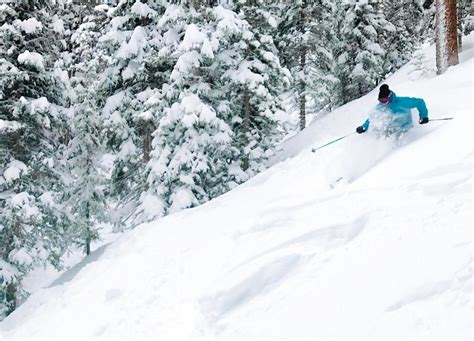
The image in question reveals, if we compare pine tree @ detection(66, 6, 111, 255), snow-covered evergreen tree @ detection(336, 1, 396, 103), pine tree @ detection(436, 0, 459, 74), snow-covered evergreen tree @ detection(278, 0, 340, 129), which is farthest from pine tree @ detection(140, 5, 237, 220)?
snow-covered evergreen tree @ detection(336, 1, 396, 103)

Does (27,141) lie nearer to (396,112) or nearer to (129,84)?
(129,84)

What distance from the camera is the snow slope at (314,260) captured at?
4773 mm

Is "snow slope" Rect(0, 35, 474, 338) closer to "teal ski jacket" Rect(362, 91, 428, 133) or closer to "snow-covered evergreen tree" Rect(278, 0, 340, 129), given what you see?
"teal ski jacket" Rect(362, 91, 428, 133)

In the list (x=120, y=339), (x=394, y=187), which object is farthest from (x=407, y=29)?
(x=120, y=339)

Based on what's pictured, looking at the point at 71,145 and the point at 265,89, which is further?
the point at 71,145

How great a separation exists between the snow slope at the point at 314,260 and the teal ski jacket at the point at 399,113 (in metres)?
0.28

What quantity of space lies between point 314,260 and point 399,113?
14.4 feet

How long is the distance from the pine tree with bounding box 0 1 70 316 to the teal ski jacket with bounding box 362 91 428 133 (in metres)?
9.96

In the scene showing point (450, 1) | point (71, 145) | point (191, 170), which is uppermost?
point (450, 1)

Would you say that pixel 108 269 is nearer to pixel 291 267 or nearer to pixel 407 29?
pixel 291 267

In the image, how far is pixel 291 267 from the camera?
6152 millimetres

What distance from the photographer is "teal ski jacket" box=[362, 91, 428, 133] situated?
29.1ft

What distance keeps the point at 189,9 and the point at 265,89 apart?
391 centimetres

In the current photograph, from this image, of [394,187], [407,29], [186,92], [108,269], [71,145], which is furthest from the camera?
[407,29]
